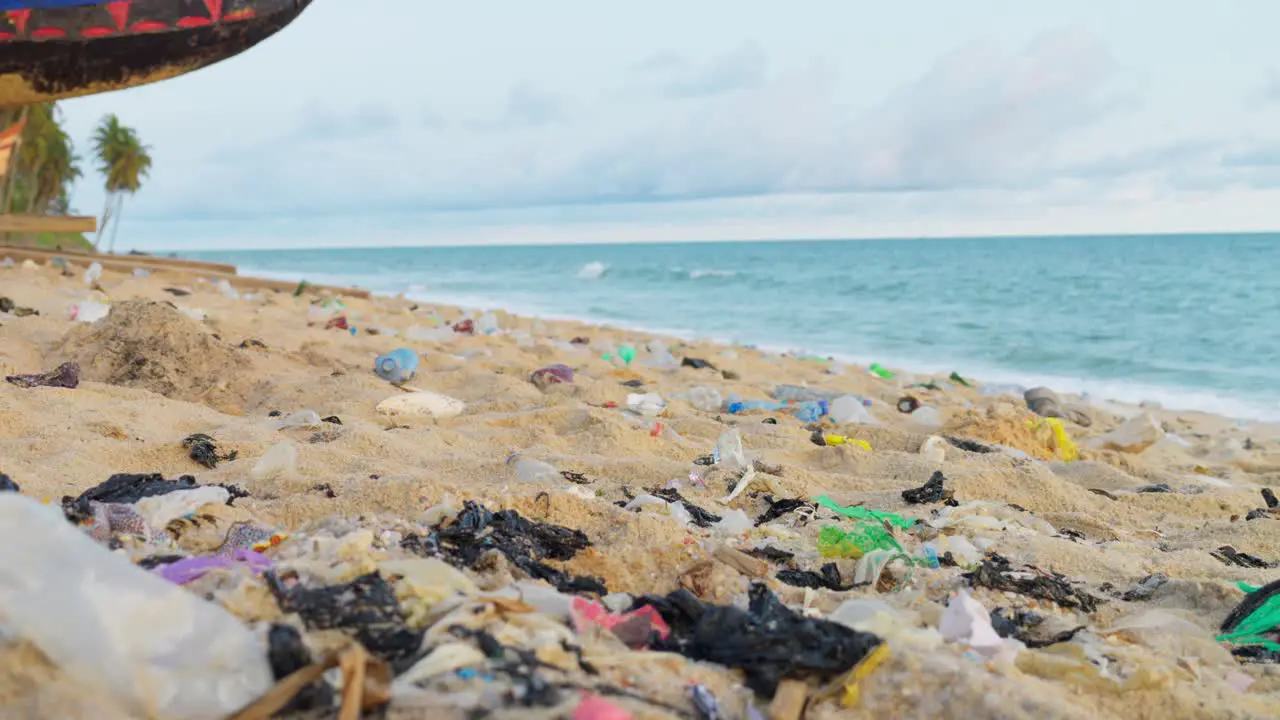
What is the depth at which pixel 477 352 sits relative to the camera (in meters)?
5.89

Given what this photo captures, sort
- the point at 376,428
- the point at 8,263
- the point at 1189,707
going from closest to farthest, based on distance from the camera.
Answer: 1. the point at 1189,707
2. the point at 376,428
3. the point at 8,263

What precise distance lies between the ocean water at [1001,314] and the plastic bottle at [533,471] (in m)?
8.61

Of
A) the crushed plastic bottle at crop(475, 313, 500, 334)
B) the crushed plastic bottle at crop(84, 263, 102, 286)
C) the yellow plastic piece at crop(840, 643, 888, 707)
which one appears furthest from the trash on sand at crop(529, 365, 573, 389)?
the crushed plastic bottle at crop(84, 263, 102, 286)

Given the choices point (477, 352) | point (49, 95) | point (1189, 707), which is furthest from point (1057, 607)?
Result: point (49, 95)

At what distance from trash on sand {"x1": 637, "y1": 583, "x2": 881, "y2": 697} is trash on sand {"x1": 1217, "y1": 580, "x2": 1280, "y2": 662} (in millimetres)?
1025

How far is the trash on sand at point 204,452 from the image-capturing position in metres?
2.72

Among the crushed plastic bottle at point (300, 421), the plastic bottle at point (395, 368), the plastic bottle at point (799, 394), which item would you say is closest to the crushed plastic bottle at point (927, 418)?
the plastic bottle at point (799, 394)

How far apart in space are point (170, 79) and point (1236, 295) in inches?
984

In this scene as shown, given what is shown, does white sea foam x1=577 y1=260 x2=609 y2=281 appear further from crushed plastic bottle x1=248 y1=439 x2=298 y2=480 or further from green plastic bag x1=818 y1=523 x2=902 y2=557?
green plastic bag x1=818 y1=523 x2=902 y2=557

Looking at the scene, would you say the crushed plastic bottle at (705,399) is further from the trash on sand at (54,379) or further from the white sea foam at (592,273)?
the white sea foam at (592,273)

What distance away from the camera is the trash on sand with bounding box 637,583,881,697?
4.83 ft

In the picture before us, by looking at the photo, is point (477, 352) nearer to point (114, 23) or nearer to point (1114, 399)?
point (114, 23)

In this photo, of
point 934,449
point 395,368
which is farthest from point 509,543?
point 395,368

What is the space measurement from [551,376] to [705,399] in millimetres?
865
